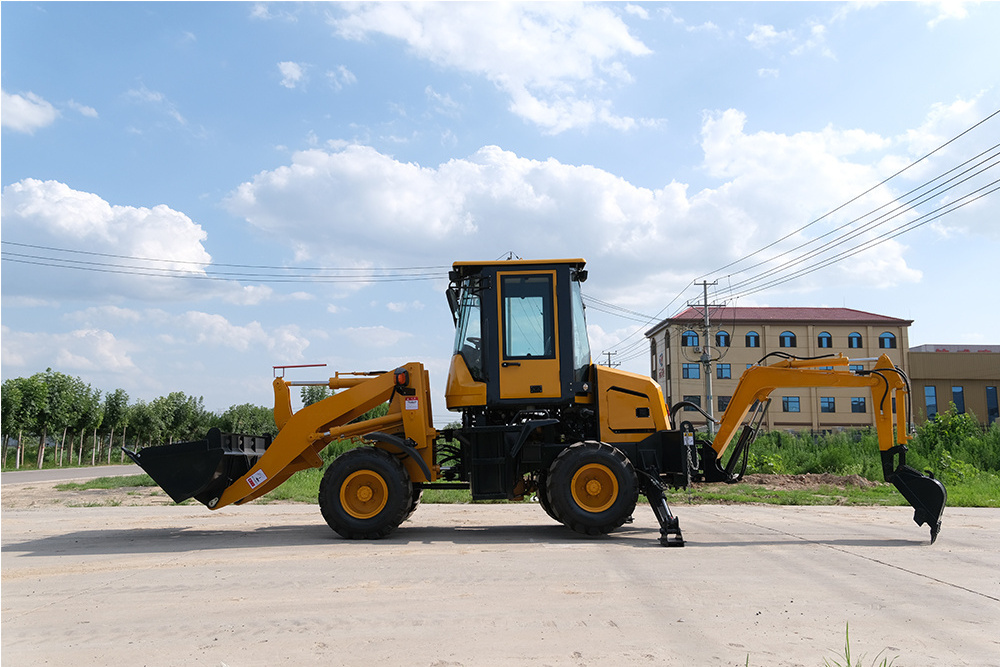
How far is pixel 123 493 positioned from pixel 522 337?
13329mm

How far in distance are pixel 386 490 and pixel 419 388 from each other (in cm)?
137

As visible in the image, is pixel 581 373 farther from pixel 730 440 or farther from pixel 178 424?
pixel 178 424

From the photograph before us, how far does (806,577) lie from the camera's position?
678 cm

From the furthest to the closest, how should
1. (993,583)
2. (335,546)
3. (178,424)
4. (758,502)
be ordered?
(178,424), (758,502), (335,546), (993,583)

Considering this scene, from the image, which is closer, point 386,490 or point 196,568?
point 196,568

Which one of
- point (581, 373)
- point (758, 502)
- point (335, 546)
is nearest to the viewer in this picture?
point (335, 546)

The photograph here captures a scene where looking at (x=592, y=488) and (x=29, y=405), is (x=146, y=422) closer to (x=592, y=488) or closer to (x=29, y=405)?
(x=29, y=405)

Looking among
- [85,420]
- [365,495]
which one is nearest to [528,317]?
[365,495]

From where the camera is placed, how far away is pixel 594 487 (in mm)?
9117

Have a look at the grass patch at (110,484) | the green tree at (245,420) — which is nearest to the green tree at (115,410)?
the green tree at (245,420)

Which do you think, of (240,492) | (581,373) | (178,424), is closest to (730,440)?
(581,373)

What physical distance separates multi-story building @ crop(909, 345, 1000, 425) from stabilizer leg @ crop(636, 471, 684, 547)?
6222 cm

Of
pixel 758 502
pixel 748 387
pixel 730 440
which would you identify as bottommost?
pixel 758 502

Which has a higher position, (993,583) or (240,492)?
(240,492)
